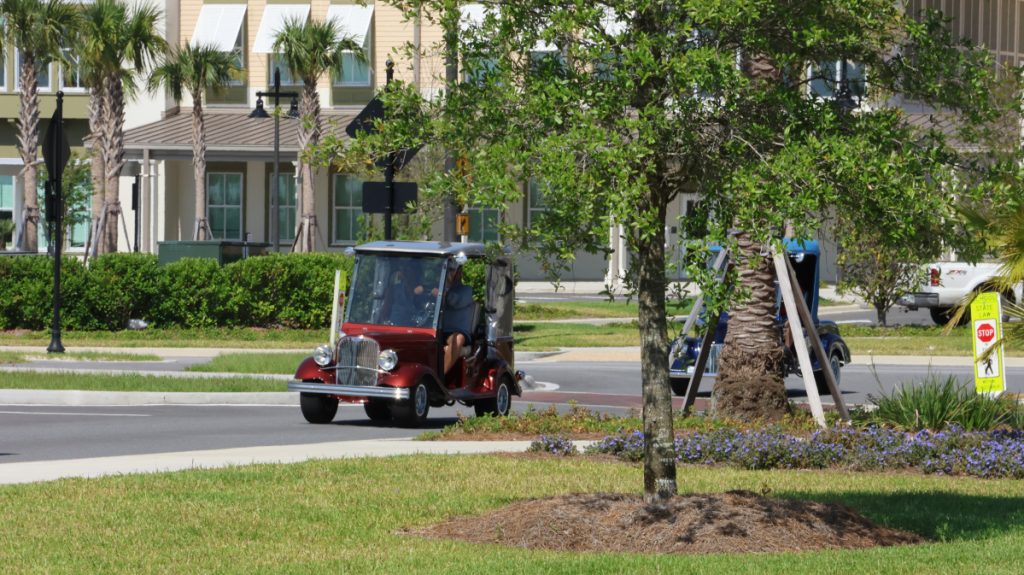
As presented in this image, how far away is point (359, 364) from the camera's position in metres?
17.7

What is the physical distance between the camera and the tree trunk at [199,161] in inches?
1879

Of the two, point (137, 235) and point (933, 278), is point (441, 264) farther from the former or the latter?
point (137, 235)

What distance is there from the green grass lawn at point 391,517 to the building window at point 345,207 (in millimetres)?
40665

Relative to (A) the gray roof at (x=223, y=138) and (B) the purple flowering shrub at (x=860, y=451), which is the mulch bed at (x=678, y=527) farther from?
(A) the gray roof at (x=223, y=138)

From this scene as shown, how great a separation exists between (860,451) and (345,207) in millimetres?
41814

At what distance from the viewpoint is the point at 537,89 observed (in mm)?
9133

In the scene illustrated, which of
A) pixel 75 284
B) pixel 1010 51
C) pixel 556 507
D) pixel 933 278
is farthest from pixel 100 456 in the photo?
pixel 1010 51

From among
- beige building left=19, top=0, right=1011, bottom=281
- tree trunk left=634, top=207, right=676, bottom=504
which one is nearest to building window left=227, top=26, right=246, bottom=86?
beige building left=19, top=0, right=1011, bottom=281

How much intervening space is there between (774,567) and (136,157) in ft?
142

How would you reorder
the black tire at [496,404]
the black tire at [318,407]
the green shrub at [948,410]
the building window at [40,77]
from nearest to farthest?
the green shrub at [948,410], the black tire at [318,407], the black tire at [496,404], the building window at [40,77]

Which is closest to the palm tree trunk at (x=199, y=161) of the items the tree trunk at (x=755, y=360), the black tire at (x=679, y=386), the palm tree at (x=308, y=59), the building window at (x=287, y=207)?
the palm tree at (x=308, y=59)

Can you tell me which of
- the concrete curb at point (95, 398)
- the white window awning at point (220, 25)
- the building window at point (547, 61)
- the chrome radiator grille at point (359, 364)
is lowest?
the concrete curb at point (95, 398)

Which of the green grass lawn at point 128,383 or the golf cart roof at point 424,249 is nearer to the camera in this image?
the golf cart roof at point 424,249

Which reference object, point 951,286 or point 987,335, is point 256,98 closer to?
point 951,286
